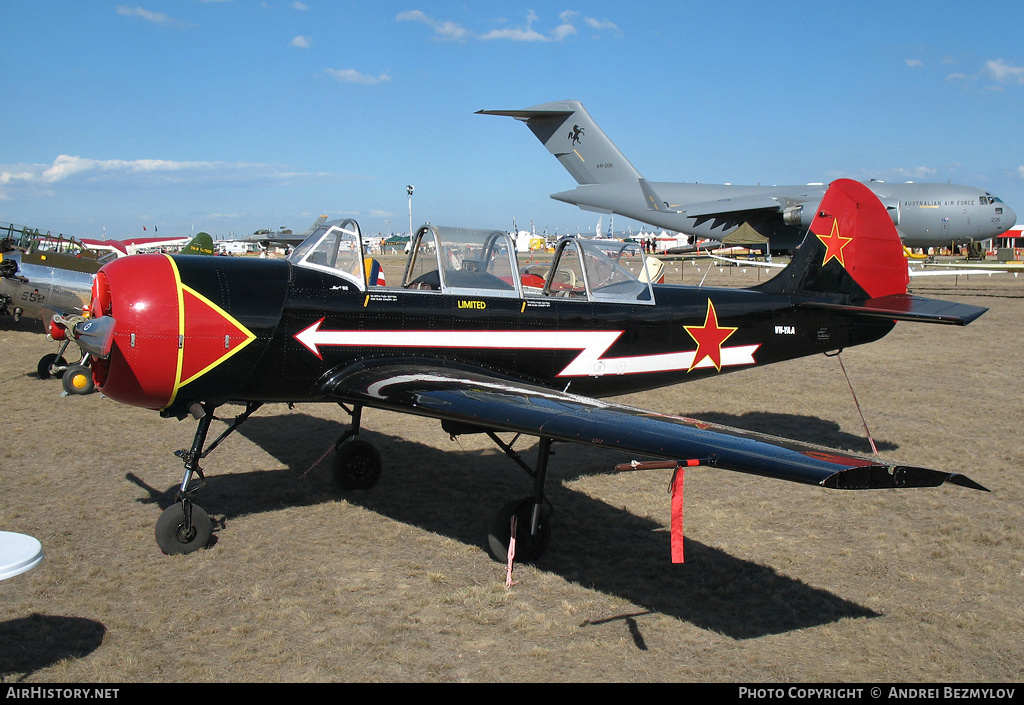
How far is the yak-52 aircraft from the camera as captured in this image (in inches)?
175

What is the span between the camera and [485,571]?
4941mm

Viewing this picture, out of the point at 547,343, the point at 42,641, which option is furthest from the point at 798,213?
the point at 42,641

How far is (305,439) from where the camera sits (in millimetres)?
8352

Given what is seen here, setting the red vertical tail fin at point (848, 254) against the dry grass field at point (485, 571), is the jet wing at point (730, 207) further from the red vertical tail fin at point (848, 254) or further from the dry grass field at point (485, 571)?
the dry grass field at point (485, 571)

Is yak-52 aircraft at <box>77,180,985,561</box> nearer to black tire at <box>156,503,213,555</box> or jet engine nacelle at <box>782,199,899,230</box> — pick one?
black tire at <box>156,503,213,555</box>

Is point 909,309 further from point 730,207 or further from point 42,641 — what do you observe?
point 730,207

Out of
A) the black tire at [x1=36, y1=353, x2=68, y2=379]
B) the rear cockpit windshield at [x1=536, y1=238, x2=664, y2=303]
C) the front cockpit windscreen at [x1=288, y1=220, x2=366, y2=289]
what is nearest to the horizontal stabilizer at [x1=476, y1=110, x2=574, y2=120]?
the black tire at [x1=36, y1=353, x2=68, y2=379]

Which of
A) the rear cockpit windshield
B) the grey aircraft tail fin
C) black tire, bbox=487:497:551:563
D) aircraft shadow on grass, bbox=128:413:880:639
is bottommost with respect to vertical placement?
aircraft shadow on grass, bbox=128:413:880:639

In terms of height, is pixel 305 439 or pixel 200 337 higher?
pixel 200 337

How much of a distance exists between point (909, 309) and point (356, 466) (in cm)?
580

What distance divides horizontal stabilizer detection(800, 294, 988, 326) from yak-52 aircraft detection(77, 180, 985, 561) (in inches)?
1.1

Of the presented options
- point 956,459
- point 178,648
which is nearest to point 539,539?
point 178,648
